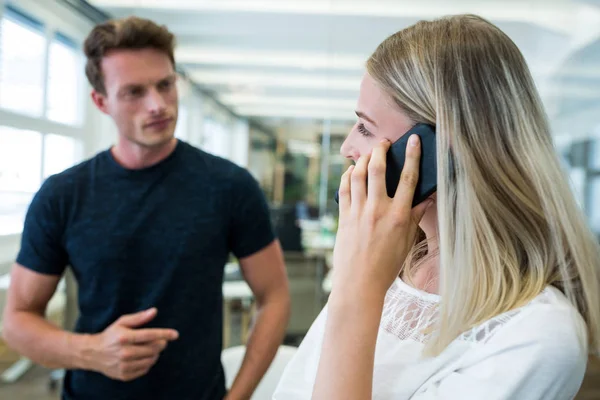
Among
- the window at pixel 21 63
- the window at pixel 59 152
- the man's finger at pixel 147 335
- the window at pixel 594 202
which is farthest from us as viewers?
the window at pixel 594 202

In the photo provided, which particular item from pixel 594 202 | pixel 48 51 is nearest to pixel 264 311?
pixel 48 51

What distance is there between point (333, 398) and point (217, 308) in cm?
72

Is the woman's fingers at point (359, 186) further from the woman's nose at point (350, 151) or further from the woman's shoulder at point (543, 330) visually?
the woman's shoulder at point (543, 330)

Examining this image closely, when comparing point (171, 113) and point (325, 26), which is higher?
point (325, 26)

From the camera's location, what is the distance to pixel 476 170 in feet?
2.38

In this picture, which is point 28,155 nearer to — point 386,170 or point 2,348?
point 2,348

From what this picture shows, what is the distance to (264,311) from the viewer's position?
4.54ft

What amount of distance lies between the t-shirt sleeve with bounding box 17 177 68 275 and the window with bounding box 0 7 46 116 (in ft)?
2.91

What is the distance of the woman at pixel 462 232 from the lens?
0.69 metres

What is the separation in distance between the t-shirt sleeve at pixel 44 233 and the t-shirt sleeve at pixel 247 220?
0.44 metres

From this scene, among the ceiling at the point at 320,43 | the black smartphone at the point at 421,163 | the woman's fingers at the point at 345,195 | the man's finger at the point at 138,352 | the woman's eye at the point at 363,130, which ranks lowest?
the man's finger at the point at 138,352

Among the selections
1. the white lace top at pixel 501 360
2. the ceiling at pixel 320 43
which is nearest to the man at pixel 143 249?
the white lace top at pixel 501 360

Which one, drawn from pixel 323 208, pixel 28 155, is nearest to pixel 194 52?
pixel 323 208

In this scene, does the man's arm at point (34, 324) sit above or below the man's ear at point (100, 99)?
below
